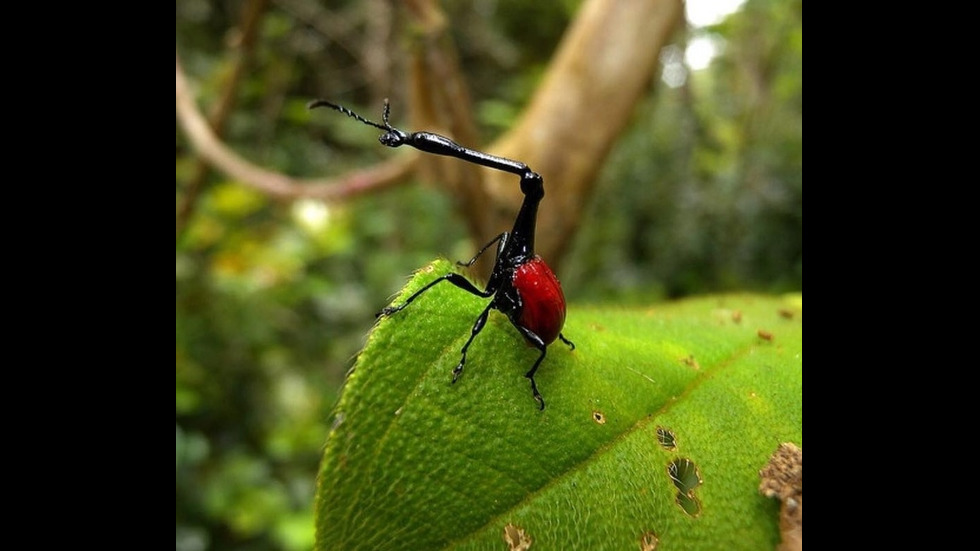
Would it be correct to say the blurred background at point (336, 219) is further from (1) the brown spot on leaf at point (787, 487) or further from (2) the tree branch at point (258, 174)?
(1) the brown spot on leaf at point (787, 487)

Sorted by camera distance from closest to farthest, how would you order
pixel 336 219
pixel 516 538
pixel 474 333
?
pixel 516 538 → pixel 474 333 → pixel 336 219

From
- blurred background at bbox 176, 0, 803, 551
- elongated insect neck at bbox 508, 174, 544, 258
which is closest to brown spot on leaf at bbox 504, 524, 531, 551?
elongated insect neck at bbox 508, 174, 544, 258

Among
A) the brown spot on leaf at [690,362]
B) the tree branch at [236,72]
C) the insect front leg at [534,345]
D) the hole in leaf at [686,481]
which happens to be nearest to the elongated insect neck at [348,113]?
the insect front leg at [534,345]

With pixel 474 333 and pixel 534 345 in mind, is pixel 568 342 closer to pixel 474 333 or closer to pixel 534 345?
pixel 534 345

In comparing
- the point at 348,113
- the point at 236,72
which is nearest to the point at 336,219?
the point at 236,72

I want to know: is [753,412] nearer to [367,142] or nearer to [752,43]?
[367,142]

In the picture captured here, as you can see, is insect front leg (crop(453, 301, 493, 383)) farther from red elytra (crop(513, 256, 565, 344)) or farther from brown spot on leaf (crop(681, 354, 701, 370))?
brown spot on leaf (crop(681, 354, 701, 370))
